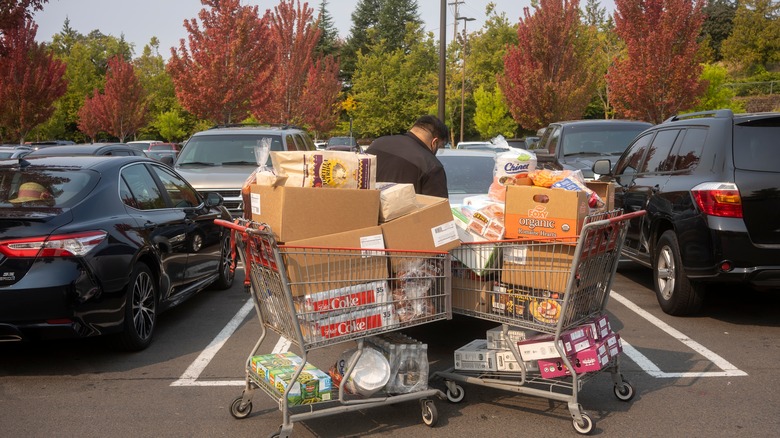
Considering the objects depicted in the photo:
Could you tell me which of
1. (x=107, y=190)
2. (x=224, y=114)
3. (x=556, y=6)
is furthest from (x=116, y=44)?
(x=107, y=190)

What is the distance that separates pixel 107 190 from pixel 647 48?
19.5 meters

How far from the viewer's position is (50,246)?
4.98 metres

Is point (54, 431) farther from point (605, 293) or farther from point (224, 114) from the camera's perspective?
point (224, 114)

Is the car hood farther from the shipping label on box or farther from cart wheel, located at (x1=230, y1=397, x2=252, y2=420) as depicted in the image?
the shipping label on box

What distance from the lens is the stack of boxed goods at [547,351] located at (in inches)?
170

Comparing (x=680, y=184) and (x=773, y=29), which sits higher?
(x=773, y=29)

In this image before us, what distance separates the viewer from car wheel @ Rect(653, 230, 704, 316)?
21.4 ft

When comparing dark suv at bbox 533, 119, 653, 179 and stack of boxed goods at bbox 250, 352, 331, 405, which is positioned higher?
dark suv at bbox 533, 119, 653, 179

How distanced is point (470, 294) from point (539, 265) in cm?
50

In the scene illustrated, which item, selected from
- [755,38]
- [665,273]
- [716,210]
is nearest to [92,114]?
[755,38]

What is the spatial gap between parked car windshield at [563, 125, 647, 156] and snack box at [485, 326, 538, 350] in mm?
8196

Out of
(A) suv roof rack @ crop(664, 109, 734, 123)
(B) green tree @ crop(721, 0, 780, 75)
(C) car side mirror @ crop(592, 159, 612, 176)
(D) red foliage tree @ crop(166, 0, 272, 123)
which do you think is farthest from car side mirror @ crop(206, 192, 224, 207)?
(B) green tree @ crop(721, 0, 780, 75)

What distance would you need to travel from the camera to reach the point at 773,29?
149 feet

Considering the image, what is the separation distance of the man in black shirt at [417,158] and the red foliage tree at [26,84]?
2721cm
